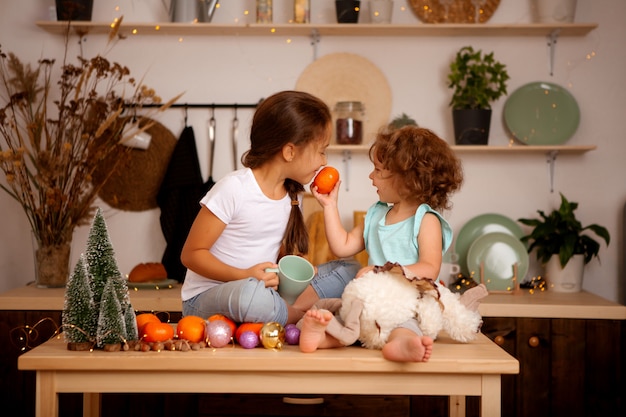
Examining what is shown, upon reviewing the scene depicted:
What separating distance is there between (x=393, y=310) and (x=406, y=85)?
1769 mm

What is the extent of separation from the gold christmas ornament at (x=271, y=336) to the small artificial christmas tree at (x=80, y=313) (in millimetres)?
345

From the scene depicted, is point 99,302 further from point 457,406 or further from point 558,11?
point 558,11

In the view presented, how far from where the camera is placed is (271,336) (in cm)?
173

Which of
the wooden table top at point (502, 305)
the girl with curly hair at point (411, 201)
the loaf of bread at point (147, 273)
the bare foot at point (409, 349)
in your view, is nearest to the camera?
the bare foot at point (409, 349)

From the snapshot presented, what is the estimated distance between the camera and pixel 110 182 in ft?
11.0

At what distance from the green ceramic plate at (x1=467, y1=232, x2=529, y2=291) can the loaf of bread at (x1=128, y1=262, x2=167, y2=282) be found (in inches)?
45.8

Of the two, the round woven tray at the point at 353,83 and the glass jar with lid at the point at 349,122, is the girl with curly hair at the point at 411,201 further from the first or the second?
the round woven tray at the point at 353,83

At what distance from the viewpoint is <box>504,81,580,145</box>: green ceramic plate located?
3.27 meters

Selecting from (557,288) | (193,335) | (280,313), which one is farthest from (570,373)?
(193,335)

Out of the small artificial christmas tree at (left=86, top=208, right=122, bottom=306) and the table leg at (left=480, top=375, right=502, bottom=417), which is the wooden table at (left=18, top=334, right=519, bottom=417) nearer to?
the table leg at (left=480, top=375, right=502, bottom=417)

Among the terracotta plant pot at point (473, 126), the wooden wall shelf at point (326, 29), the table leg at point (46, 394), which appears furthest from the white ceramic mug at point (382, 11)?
the table leg at point (46, 394)

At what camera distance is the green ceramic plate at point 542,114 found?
10.7 ft

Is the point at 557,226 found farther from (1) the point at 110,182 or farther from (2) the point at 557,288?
(1) the point at 110,182

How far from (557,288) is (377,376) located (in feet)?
5.62
